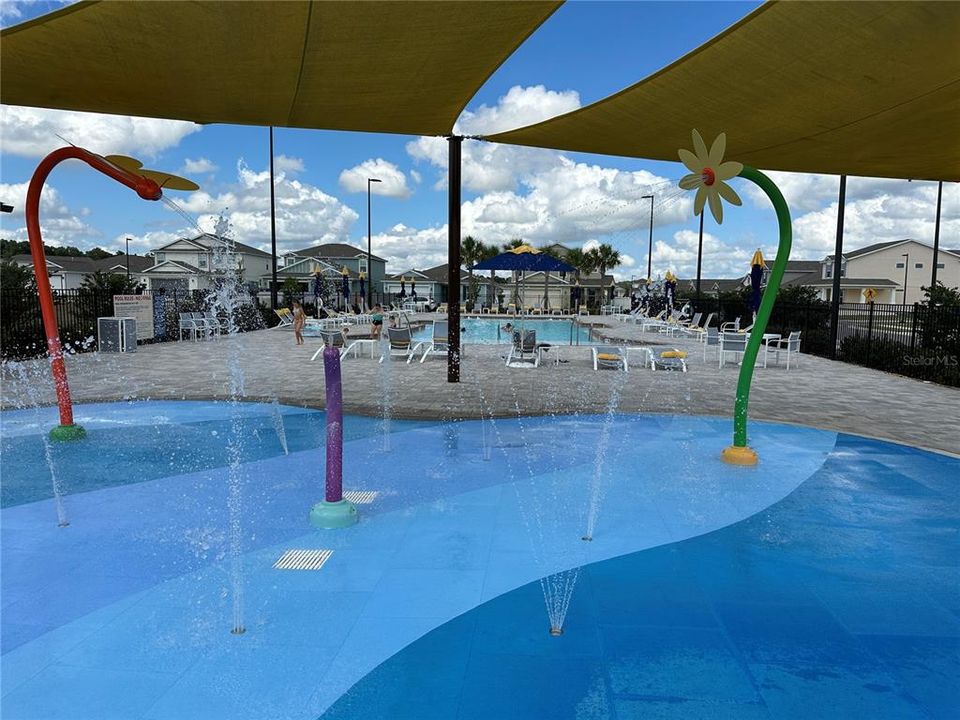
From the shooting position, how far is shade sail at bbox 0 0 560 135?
14.8 ft

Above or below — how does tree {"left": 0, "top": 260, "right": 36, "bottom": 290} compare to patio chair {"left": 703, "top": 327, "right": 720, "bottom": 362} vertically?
above

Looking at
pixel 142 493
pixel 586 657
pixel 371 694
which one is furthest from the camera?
pixel 142 493

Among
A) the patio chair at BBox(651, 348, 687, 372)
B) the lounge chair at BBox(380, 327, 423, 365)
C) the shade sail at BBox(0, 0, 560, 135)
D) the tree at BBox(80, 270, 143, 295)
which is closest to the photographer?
the shade sail at BBox(0, 0, 560, 135)

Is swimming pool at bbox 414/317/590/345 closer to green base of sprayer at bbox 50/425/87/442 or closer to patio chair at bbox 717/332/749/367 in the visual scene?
patio chair at bbox 717/332/749/367

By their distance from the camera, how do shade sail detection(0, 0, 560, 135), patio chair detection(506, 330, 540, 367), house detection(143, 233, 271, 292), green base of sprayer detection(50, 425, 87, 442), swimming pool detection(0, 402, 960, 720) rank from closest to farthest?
1. swimming pool detection(0, 402, 960, 720)
2. shade sail detection(0, 0, 560, 135)
3. green base of sprayer detection(50, 425, 87, 442)
4. patio chair detection(506, 330, 540, 367)
5. house detection(143, 233, 271, 292)

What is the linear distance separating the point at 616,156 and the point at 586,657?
7320 millimetres

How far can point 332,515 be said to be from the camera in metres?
4.86

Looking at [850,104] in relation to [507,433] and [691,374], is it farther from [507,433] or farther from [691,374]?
[691,374]

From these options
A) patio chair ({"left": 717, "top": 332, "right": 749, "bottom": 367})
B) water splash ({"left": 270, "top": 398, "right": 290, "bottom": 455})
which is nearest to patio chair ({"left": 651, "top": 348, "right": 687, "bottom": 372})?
patio chair ({"left": 717, "top": 332, "right": 749, "bottom": 367})

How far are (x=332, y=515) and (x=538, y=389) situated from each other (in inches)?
243

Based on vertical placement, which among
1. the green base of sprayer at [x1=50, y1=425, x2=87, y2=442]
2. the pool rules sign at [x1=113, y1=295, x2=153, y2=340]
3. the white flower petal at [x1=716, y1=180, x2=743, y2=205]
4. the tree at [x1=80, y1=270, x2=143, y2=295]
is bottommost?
the green base of sprayer at [x1=50, y1=425, x2=87, y2=442]

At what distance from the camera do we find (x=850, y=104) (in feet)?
19.8

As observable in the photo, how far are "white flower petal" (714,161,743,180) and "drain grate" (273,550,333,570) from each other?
4.95 metres

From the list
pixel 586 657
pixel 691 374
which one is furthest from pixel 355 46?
pixel 691 374
